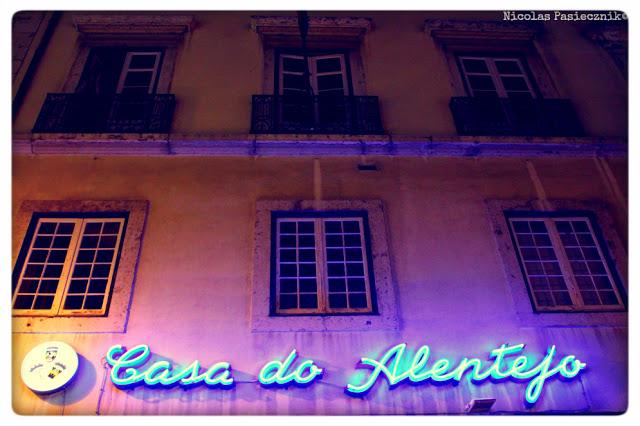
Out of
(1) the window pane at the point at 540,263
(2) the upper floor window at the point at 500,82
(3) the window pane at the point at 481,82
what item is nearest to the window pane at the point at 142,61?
(2) the upper floor window at the point at 500,82

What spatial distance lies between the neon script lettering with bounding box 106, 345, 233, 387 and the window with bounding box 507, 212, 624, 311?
359cm

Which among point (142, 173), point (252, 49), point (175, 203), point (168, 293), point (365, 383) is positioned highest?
point (252, 49)

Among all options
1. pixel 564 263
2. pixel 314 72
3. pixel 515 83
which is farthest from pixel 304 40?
pixel 564 263

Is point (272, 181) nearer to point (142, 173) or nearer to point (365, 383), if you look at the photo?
point (142, 173)

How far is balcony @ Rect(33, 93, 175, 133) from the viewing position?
7.37m

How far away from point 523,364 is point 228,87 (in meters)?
5.64

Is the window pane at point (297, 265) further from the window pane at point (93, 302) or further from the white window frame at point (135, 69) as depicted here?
the white window frame at point (135, 69)

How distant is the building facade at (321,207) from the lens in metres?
5.33

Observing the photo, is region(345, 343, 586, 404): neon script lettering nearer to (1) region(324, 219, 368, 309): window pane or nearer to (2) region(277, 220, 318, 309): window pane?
(1) region(324, 219, 368, 309): window pane

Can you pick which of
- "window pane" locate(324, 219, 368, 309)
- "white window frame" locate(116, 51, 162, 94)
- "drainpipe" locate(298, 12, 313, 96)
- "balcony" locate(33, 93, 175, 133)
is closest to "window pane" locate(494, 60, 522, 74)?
"drainpipe" locate(298, 12, 313, 96)

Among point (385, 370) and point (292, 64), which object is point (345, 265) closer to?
point (385, 370)

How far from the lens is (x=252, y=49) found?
27.9 ft

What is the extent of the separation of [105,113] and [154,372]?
4.20m

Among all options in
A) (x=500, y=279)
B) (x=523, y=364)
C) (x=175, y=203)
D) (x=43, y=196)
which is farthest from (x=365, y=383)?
(x=43, y=196)
